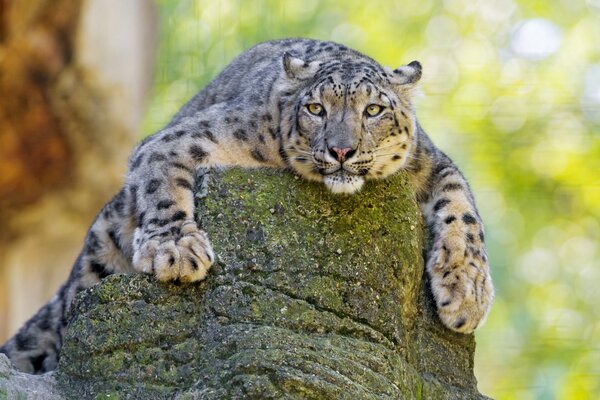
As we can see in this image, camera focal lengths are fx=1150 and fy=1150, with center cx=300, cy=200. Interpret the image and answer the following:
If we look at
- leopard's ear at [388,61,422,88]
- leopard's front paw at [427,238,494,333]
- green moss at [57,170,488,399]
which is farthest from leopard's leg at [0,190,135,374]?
leopard's front paw at [427,238,494,333]

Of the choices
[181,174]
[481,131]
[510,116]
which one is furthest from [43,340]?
[510,116]

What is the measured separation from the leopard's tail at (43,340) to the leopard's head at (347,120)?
60.5 inches

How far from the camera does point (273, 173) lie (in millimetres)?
5254

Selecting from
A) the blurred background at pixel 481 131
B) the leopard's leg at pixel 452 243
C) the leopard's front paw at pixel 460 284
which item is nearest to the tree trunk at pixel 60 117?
the blurred background at pixel 481 131

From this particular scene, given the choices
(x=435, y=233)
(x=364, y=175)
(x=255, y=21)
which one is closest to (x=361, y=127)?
(x=364, y=175)

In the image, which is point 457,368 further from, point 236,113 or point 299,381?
point 236,113

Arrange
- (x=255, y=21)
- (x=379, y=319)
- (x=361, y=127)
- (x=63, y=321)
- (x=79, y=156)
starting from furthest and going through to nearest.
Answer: (x=255, y=21), (x=79, y=156), (x=63, y=321), (x=361, y=127), (x=379, y=319)

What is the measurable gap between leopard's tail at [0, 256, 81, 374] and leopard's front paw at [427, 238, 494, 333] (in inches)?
79.5

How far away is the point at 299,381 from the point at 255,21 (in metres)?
8.72

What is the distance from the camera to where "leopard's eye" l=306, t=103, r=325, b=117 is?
5.60 meters

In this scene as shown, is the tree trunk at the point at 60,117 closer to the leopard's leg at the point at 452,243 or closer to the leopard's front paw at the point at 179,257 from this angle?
the leopard's leg at the point at 452,243

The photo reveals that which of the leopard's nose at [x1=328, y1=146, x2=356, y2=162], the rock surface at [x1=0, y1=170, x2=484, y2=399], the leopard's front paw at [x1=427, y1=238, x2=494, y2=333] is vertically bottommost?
the rock surface at [x1=0, y1=170, x2=484, y2=399]

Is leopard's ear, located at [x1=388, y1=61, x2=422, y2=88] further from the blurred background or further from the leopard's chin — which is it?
the blurred background

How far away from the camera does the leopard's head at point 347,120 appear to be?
529cm
